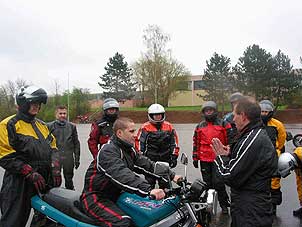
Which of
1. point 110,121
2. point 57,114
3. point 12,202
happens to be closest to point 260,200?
point 12,202

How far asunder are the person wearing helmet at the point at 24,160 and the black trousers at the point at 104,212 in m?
0.78

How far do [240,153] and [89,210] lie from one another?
1.59 metres

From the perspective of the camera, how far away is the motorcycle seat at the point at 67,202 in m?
3.72

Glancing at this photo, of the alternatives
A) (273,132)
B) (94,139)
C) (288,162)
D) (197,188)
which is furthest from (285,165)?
(94,139)

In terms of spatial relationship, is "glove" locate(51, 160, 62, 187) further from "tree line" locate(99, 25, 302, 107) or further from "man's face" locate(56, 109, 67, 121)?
"tree line" locate(99, 25, 302, 107)

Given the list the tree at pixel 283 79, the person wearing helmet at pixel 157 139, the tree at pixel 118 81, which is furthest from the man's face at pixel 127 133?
the tree at pixel 118 81

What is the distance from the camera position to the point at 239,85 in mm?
47188

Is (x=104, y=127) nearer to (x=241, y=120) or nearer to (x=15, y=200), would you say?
(x=15, y=200)

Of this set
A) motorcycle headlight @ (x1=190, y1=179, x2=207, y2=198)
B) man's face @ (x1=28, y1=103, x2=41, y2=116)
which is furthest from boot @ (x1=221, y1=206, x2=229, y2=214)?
man's face @ (x1=28, y1=103, x2=41, y2=116)

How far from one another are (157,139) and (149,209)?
Answer: 3143 millimetres

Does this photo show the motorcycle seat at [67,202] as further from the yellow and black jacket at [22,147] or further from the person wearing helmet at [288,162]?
the person wearing helmet at [288,162]

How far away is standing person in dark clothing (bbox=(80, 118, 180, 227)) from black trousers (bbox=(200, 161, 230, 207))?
107 inches

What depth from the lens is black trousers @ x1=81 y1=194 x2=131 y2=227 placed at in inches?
137

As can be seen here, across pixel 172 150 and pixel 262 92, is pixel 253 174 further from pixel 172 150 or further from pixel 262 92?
pixel 262 92
